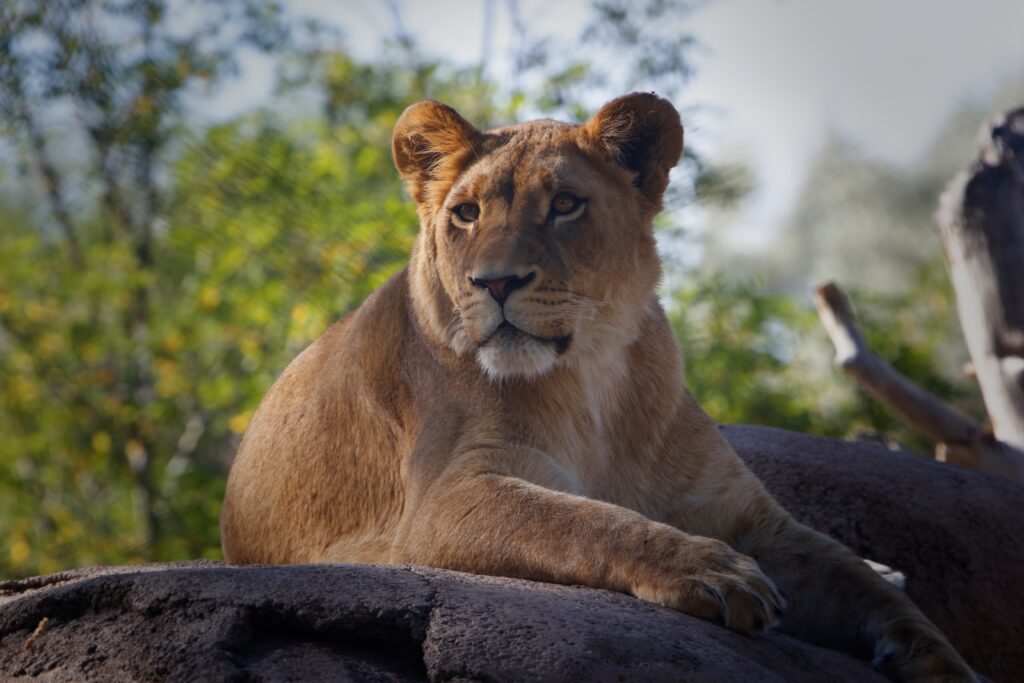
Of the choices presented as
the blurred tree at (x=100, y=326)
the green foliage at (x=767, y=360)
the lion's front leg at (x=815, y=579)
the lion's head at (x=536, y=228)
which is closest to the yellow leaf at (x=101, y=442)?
the blurred tree at (x=100, y=326)

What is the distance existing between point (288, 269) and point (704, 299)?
3.16 m

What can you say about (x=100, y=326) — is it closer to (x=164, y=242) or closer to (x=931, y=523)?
(x=164, y=242)

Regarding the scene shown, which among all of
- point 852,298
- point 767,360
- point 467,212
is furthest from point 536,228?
point 852,298

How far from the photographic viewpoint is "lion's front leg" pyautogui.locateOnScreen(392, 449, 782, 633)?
278cm

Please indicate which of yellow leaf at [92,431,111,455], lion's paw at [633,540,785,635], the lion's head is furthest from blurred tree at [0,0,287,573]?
lion's paw at [633,540,785,635]

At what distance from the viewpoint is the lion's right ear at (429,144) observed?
3.84 metres

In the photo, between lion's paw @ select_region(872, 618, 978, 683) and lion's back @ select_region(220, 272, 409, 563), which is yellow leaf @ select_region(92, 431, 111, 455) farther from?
lion's paw @ select_region(872, 618, 978, 683)

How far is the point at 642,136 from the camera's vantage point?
A: 3828 millimetres

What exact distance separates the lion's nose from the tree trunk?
352 cm

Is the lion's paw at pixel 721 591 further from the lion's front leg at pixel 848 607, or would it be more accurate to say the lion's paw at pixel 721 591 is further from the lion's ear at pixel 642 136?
the lion's ear at pixel 642 136

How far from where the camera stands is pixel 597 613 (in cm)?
270

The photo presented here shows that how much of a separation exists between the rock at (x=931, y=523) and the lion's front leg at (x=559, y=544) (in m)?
1.91

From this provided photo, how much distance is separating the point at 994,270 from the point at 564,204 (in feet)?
10.8

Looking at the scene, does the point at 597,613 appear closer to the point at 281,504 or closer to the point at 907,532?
the point at 281,504
